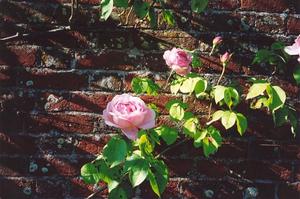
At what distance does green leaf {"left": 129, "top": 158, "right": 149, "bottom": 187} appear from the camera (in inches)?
53.0

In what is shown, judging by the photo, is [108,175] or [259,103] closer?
[108,175]

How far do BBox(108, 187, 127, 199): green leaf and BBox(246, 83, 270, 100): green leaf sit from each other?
0.51 m

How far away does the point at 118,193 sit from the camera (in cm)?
153

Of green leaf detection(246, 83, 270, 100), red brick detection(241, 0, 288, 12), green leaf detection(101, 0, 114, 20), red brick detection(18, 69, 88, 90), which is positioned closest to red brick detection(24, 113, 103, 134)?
red brick detection(18, 69, 88, 90)

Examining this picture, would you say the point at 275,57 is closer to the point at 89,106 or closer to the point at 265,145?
the point at 265,145

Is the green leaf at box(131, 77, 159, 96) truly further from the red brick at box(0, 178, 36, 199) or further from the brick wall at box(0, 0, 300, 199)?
the red brick at box(0, 178, 36, 199)

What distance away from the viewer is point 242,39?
1652 millimetres

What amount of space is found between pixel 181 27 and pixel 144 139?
1.36 ft

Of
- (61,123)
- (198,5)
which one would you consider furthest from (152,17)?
(61,123)

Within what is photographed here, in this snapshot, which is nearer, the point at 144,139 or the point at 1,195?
the point at 144,139

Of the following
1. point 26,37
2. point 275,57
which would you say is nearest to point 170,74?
point 275,57

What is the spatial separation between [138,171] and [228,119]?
0.36m

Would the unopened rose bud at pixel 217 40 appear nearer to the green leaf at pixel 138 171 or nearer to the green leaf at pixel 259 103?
the green leaf at pixel 259 103

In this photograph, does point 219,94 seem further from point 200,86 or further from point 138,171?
point 138,171
